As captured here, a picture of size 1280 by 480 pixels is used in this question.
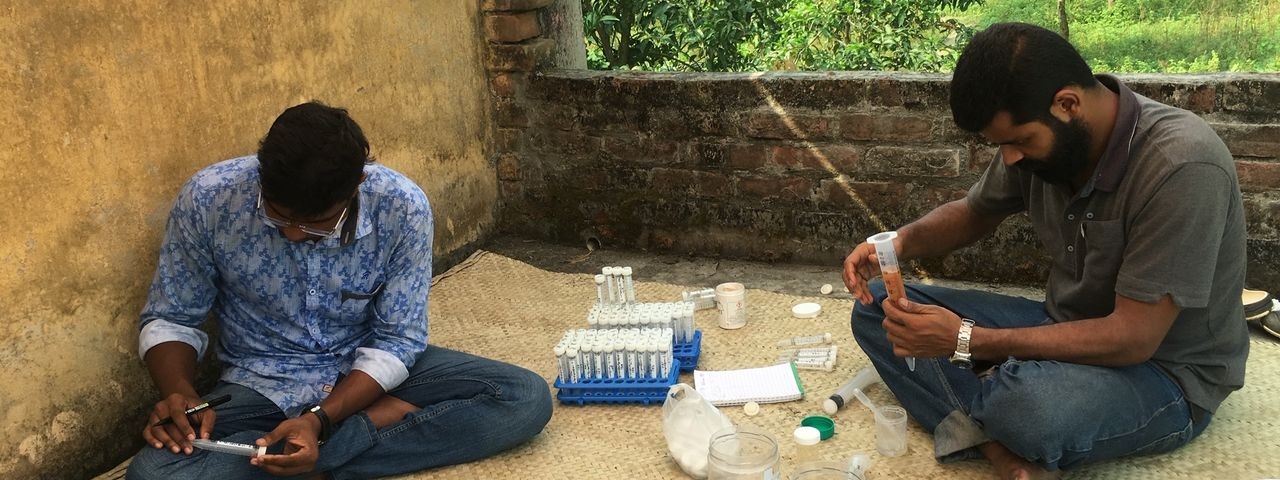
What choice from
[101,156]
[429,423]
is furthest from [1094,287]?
[101,156]

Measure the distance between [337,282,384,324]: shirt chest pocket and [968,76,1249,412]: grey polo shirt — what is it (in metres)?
1.82

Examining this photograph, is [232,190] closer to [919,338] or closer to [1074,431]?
[919,338]

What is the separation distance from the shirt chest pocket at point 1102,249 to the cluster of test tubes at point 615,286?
63.2 inches

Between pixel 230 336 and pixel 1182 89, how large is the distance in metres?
3.12

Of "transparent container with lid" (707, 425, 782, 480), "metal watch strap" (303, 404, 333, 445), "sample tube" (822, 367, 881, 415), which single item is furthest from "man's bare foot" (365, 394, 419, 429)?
"sample tube" (822, 367, 881, 415)

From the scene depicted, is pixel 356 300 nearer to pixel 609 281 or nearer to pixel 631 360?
pixel 631 360

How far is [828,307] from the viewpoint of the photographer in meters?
3.85

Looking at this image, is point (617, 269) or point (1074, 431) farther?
point (617, 269)

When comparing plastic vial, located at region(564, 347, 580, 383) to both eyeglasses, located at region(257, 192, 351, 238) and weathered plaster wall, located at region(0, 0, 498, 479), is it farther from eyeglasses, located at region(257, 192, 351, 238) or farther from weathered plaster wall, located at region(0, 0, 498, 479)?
weathered plaster wall, located at region(0, 0, 498, 479)

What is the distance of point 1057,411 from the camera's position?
94.0 inches

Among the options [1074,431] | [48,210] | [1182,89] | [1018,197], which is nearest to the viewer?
[1074,431]

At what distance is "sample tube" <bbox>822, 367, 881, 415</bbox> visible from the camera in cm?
305

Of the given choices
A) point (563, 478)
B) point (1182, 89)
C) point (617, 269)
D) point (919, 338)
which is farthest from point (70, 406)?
point (1182, 89)

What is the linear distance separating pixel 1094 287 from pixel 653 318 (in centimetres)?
137
